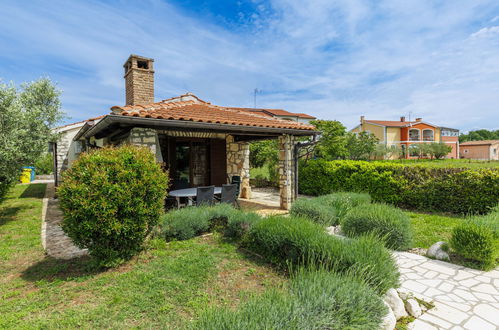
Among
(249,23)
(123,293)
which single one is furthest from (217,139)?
(123,293)

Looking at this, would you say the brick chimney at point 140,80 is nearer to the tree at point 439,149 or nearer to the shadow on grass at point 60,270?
the shadow on grass at point 60,270

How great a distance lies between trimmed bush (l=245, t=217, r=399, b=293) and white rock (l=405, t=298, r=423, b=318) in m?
0.24

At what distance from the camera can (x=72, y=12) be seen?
7.32 meters

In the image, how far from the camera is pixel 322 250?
3.56 m

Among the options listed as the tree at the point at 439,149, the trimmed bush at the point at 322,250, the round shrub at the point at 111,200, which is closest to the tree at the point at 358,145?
the trimmed bush at the point at 322,250

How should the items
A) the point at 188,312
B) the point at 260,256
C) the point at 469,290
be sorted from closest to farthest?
the point at 188,312, the point at 469,290, the point at 260,256

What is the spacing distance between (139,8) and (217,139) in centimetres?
525

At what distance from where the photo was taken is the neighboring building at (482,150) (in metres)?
52.7

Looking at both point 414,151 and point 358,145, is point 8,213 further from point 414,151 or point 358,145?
point 414,151

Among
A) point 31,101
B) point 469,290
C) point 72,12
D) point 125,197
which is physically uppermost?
point 72,12

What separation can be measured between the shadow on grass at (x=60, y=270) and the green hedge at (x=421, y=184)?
9.44m

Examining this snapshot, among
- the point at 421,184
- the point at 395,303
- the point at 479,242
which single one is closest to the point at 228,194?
the point at 395,303

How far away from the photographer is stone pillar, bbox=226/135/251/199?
11.1m

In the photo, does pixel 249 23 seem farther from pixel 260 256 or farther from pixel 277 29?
pixel 260 256
